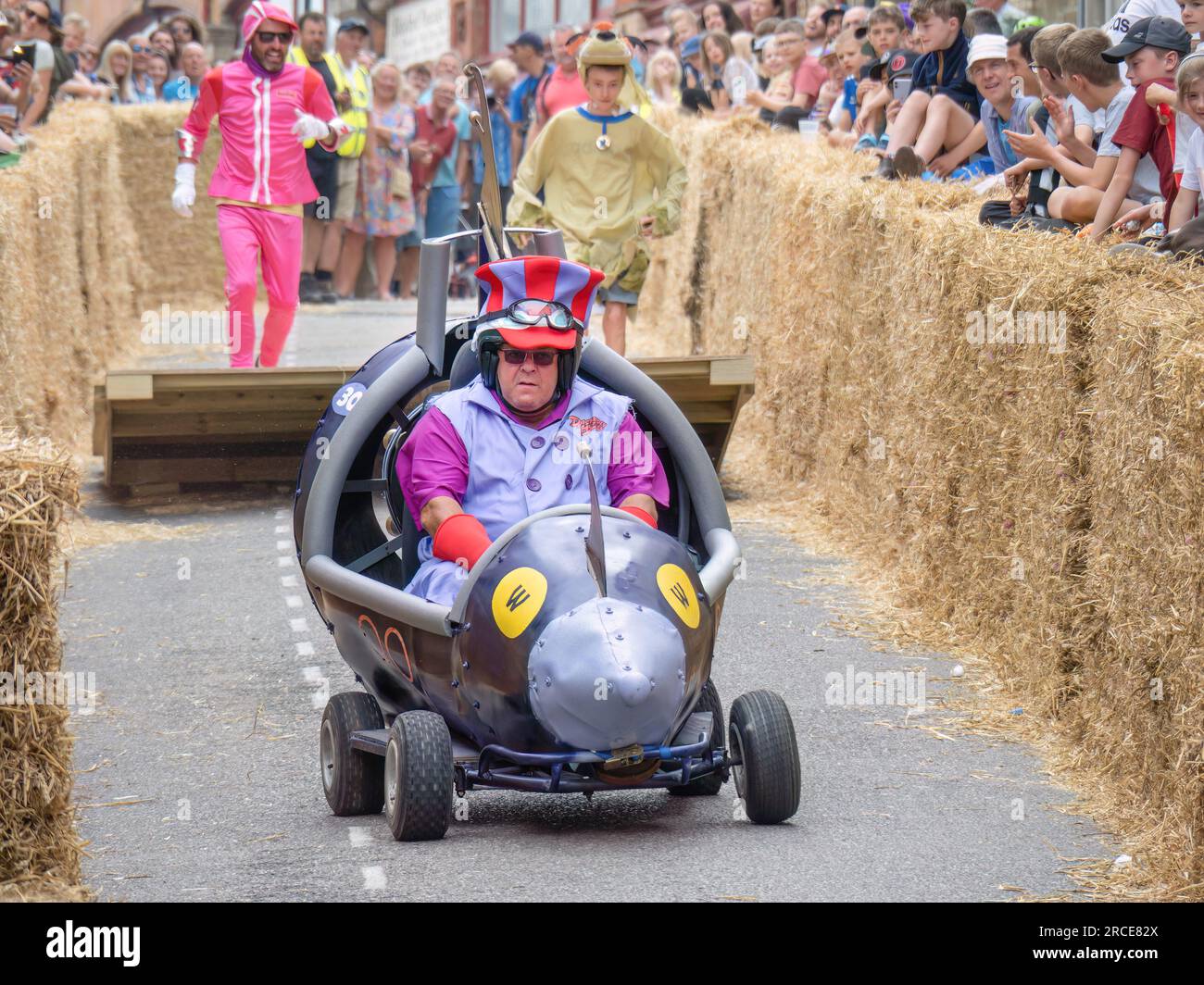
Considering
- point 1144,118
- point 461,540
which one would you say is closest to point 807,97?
point 1144,118

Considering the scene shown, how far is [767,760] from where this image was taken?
18.7 feet

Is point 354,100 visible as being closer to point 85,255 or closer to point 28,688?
point 85,255

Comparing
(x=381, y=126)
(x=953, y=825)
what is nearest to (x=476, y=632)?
(x=953, y=825)

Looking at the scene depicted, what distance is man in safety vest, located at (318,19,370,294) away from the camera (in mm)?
19375

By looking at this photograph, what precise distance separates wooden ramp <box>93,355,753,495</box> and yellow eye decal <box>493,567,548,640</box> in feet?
18.0

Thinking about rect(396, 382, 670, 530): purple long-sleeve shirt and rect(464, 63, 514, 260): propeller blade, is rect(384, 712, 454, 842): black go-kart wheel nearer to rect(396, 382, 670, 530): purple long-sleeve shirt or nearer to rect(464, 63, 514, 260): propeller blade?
rect(396, 382, 670, 530): purple long-sleeve shirt

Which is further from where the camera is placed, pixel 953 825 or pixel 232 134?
pixel 232 134

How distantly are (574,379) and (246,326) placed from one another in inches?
244

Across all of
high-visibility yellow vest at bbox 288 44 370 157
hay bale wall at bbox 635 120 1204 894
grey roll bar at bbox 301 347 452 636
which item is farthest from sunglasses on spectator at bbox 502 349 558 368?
high-visibility yellow vest at bbox 288 44 370 157

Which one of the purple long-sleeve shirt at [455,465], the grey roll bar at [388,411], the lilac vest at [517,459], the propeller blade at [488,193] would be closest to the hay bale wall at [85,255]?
the propeller blade at [488,193]

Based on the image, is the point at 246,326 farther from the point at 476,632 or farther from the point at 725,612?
the point at 476,632

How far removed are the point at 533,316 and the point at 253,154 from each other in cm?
636

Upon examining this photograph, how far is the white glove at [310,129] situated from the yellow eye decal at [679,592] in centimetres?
701

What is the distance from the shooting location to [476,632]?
18.3ft
